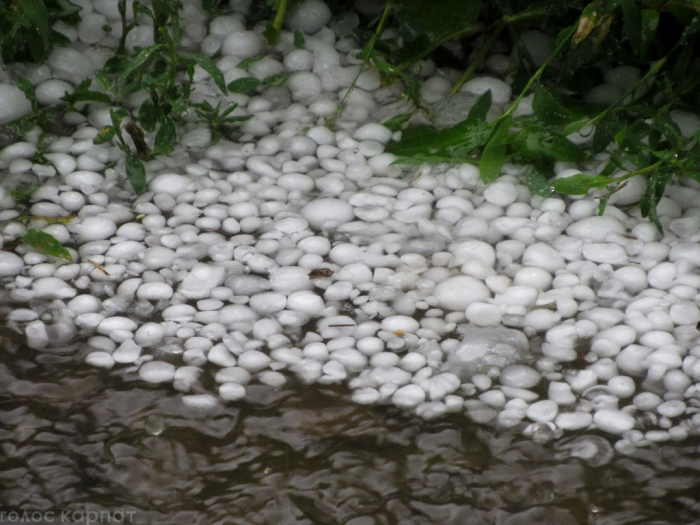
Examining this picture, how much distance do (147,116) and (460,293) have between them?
0.59m

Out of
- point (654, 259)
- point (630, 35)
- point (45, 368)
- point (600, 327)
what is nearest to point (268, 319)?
point (45, 368)

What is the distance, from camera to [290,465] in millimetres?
863

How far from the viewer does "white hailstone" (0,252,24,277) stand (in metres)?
1.10

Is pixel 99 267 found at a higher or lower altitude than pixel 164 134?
lower

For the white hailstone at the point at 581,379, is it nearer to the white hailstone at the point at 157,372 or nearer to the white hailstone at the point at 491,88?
the white hailstone at the point at 157,372

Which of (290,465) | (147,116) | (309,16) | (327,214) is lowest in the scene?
(290,465)

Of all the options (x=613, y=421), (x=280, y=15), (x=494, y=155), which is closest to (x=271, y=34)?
(x=280, y=15)

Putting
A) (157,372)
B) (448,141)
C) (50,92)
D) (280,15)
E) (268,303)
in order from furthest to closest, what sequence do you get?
1. (280,15)
2. (50,92)
3. (448,141)
4. (268,303)
5. (157,372)

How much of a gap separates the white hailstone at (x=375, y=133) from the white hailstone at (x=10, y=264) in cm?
58

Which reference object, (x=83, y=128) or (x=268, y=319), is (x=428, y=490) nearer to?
(x=268, y=319)

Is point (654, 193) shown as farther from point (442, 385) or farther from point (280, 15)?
point (280, 15)

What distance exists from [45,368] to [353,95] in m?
0.74

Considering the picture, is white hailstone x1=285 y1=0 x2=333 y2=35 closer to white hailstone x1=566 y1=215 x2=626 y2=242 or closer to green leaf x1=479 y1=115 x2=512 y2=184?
green leaf x1=479 y1=115 x2=512 y2=184

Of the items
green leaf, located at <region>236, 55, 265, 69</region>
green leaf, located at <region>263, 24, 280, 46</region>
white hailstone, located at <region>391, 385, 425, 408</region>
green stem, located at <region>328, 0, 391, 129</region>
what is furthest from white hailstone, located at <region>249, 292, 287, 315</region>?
green leaf, located at <region>263, 24, 280, 46</region>
